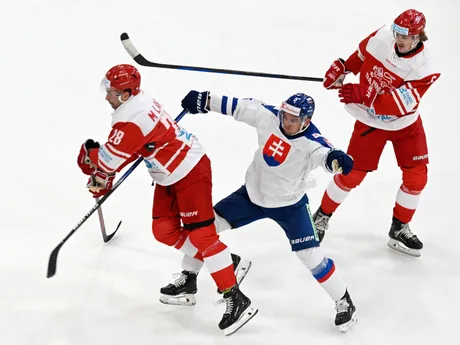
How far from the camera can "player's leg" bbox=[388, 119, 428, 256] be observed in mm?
3471

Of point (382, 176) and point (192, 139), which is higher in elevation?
point (192, 139)

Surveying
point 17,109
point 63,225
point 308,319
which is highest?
point 17,109

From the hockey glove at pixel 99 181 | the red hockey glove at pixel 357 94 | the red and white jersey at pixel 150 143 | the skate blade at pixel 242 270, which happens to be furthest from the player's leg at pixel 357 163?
the hockey glove at pixel 99 181

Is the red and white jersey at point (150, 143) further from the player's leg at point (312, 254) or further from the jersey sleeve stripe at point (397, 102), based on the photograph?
the jersey sleeve stripe at point (397, 102)

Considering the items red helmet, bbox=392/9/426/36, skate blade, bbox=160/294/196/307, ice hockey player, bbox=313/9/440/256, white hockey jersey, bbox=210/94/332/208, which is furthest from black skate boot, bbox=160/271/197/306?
red helmet, bbox=392/9/426/36

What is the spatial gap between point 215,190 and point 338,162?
1399 millimetres

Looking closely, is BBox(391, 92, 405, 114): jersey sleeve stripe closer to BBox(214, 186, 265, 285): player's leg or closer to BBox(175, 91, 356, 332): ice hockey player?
BBox(175, 91, 356, 332): ice hockey player

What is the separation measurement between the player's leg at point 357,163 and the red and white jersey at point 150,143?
0.91 metres

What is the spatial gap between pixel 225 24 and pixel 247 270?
313cm

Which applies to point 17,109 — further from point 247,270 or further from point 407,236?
point 407,236

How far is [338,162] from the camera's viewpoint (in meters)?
2.77

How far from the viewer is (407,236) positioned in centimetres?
364

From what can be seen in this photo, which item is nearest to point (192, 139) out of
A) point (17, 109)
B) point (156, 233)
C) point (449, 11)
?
point (156, 233)

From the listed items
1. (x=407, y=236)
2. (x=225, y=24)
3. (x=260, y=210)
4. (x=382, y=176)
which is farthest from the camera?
(x=225, y=24)
